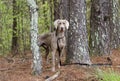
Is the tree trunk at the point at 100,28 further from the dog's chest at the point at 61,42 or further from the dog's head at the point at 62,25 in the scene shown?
the dog's head at the point at 62,25

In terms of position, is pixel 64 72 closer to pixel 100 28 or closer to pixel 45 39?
pixel 45 39

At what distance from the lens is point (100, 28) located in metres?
11.0

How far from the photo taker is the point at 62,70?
8.84 meters

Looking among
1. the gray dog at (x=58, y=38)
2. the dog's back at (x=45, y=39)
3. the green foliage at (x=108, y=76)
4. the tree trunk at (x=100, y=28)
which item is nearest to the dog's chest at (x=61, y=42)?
the gray dog at (x=58, y=38)

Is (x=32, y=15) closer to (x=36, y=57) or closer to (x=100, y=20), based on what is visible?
(x=36, y=57)

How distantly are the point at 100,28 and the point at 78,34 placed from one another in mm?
1993

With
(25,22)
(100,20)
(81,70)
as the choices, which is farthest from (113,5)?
(25,22)

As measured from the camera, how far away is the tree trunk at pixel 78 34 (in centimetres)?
920

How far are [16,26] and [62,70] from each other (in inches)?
397

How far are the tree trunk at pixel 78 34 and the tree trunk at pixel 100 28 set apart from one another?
5.67ft

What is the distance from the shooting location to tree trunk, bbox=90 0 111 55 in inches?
431

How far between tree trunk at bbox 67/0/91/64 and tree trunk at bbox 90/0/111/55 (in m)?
1.73

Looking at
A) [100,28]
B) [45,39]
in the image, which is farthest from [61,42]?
[100,28]

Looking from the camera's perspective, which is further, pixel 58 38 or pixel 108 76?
pixel 58 38
